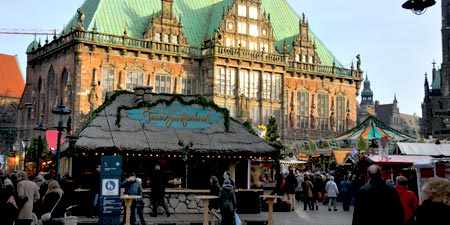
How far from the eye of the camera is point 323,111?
5028 centimetres

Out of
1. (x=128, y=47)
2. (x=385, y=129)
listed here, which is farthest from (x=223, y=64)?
(x=385, y=129)

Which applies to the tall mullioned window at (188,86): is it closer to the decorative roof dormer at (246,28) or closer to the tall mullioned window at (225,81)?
the tall mullioned window at (225,81)

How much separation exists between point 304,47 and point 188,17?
32.5 ft

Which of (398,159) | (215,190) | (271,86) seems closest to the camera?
(215,190)

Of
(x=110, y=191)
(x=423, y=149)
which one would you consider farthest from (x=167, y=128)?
(x=423, y=149)

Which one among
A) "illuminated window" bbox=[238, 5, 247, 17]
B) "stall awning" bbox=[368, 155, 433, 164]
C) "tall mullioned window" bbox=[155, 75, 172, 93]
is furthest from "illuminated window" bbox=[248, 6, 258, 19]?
"stall awning" bbox=[368, 155, 433, 164]

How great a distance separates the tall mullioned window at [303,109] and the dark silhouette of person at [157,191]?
1241 inches

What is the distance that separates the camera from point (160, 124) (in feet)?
73.2

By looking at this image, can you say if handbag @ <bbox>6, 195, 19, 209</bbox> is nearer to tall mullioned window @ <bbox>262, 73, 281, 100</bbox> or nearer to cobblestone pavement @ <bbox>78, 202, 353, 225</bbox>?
cobblestone pavement @ <bbox>78, 202, 353, 225</bbox>

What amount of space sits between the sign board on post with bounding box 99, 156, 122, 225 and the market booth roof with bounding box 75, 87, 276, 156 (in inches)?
246

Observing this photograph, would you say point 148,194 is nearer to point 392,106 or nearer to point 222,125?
point 222,125

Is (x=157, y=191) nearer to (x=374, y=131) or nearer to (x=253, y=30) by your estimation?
(x=374, y=131)

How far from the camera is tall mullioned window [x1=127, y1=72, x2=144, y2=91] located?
1593 inches

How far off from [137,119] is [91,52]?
17969mm
